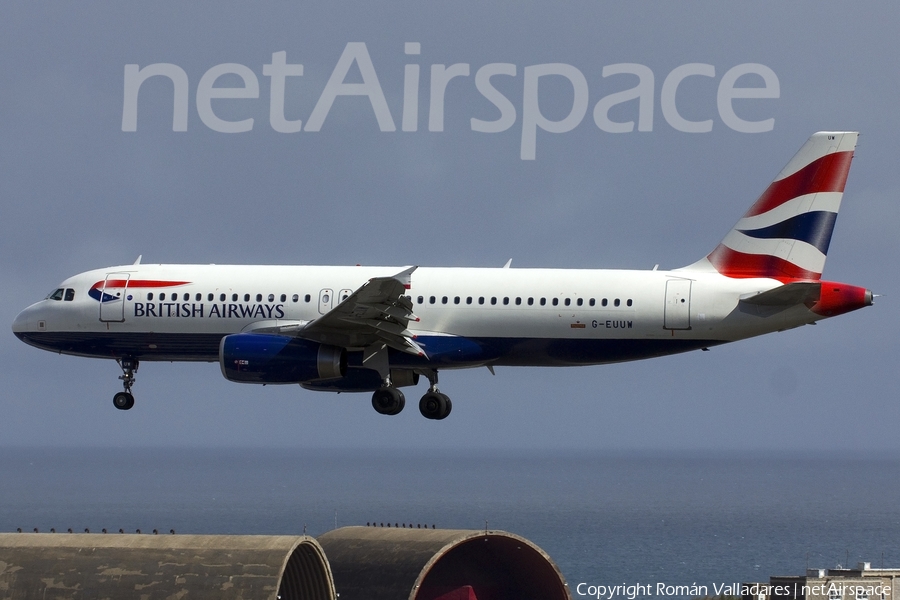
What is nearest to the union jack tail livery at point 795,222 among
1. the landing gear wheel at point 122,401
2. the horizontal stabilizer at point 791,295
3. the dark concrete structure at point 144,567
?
the horizontal stabilizer at point 791,295

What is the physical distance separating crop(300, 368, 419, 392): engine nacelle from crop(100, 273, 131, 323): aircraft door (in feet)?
25.7

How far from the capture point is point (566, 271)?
55.0 metres

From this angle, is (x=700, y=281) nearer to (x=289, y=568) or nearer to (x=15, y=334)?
(x=289, y=568)

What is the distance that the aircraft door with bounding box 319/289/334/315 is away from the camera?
5522 centimetres

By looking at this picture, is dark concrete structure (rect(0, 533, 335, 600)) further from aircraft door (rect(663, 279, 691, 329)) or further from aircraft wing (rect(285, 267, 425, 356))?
aircraft door (rect(663, 279, 691, 329))

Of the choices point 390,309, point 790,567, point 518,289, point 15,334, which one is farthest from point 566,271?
point 790,567

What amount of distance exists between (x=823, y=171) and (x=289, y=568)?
28.2 m

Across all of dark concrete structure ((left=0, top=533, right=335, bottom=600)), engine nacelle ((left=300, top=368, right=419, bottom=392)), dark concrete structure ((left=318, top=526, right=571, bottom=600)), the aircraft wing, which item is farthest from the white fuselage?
dark concrete structure ((left=318, top=526, right=571, bottom=600))

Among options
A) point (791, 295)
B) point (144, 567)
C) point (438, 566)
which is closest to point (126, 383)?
point (144, 567)

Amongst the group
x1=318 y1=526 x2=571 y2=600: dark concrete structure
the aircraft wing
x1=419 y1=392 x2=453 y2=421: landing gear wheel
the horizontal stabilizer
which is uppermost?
the horizontal stabilizer

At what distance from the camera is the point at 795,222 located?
55.8m

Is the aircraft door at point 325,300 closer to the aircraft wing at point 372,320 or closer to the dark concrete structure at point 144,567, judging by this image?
the aircraft wing at point 372,320

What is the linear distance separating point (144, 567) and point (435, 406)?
13074mm

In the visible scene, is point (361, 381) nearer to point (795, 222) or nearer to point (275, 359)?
point (275, 359)
